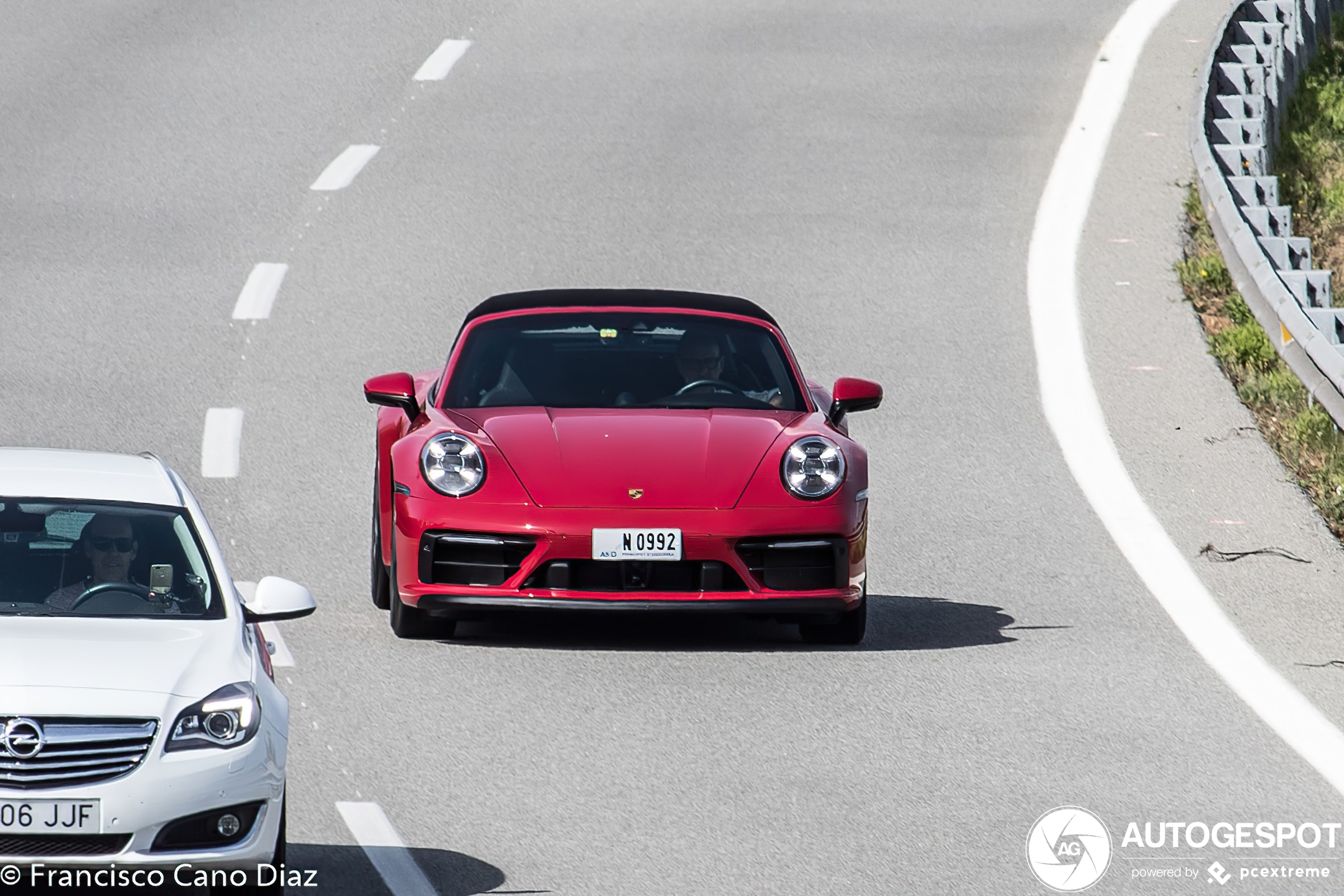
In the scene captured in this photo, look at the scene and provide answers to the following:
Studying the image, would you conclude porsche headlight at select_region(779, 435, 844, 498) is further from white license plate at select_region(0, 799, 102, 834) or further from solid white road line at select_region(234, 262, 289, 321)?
solid white road line at select_region(234, 262, 289, 321)

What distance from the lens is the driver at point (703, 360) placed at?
10906 mm

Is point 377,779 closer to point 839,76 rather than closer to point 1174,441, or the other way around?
point 1174,441

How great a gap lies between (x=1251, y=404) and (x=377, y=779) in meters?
8.05

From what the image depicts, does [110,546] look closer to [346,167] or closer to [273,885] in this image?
[273,885]

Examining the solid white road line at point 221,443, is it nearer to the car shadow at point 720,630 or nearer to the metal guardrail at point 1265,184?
the car shadow at point 720,630

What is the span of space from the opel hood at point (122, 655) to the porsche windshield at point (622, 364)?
4040 mm

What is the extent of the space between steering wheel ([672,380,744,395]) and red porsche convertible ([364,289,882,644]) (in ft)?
0.06

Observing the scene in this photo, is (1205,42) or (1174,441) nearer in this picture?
(1174,441)

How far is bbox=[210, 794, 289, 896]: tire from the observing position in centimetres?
625

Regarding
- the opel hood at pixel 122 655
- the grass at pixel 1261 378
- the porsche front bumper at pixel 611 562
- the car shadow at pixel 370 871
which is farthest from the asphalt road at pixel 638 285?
the opel hood at pixel 122 655

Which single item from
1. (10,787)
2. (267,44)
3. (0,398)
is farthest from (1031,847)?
(267,44)

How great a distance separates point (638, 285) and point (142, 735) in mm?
10633

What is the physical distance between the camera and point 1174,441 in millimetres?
13820

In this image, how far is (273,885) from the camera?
630cm
